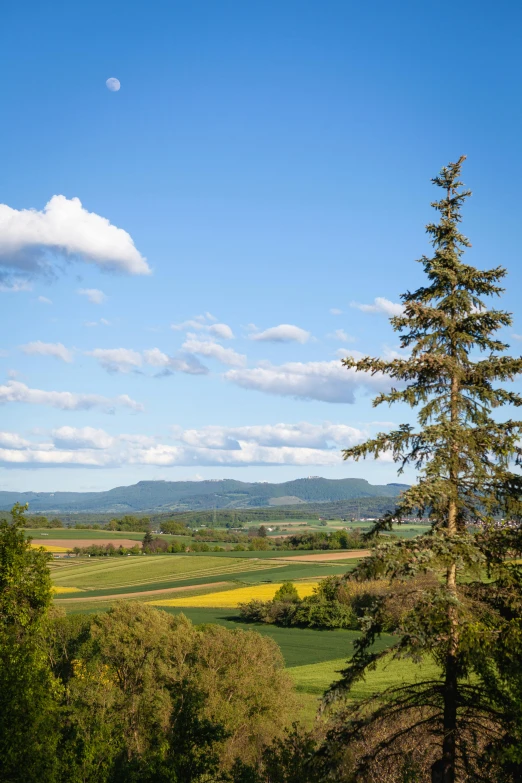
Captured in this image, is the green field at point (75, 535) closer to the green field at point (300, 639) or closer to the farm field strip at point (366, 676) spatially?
the green field at point (300, 639)

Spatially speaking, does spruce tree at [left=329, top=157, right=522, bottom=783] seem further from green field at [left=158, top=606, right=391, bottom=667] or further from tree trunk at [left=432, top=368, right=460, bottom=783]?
green field at [left=158, top=606, right=391, bottom=667]

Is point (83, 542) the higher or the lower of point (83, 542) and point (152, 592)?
the higher

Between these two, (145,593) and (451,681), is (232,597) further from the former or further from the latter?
(451,681)

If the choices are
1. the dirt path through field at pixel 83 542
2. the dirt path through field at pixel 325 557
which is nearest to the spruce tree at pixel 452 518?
the dirt path through field at pixel 325 557

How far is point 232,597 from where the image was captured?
92.1 meters

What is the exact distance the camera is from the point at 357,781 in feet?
41.7

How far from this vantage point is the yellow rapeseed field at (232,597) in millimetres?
88019

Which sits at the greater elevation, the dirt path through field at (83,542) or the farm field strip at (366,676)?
the farm field strip at (366,676)

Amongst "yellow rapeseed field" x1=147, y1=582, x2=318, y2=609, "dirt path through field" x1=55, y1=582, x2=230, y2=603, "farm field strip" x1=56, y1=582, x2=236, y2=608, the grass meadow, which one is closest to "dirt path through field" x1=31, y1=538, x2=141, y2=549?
the grass meadow

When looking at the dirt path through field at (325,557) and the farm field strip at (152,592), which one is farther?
the dirt path through field at (325,557)

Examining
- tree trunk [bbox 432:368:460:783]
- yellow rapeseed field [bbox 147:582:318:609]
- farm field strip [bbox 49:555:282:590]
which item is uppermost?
tree trunk [bbox 432:368:460:783]

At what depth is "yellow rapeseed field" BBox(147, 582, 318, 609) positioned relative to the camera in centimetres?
8802

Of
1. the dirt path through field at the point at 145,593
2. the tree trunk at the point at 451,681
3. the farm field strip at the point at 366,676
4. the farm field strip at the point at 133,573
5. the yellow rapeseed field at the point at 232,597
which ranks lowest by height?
the farm field strip at the point at 133,573

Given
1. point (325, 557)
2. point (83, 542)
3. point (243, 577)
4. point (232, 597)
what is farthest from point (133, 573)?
point (83, 542)
